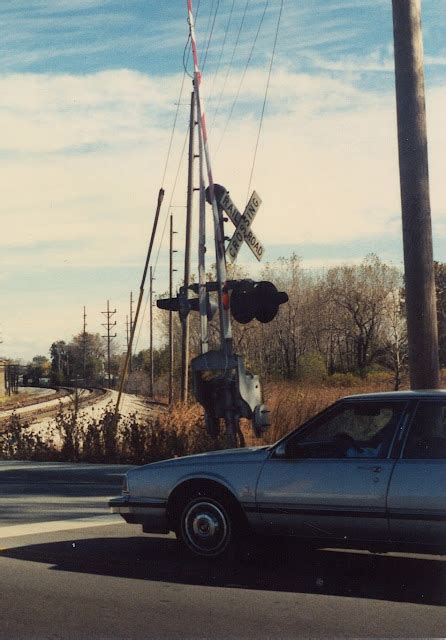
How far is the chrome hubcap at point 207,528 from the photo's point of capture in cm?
852

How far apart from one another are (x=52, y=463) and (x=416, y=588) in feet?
43.8

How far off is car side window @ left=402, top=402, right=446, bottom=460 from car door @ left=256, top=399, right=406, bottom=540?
0.13 metres

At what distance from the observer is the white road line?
34.2 feet

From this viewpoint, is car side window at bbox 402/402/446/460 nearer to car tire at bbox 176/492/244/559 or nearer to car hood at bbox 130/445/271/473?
car hood at bbox 130/445/271/473

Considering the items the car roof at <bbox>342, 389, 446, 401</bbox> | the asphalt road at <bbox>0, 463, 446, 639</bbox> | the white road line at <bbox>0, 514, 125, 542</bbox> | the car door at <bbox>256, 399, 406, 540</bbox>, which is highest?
the car roof at <bbox>342, 389, 446, 401</bbox>

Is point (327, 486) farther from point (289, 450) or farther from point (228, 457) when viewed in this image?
point (228, 457)

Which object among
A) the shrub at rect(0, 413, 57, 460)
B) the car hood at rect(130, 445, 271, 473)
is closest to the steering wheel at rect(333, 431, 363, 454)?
the car hood at rect(130, 445, 271, 473)

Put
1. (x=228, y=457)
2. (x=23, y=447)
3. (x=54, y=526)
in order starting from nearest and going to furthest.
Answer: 1. (x=228, y=457)
2. (x=54, y=526)
3. (x=23, y=447)

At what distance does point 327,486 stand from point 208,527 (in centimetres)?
112

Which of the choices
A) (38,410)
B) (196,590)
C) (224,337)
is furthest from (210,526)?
(38,410)

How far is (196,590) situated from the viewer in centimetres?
754

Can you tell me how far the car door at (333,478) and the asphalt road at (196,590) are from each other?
39 cm

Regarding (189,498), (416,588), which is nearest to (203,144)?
(189,498)

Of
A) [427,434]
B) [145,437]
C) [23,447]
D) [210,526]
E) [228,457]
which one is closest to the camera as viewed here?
[427,434]
